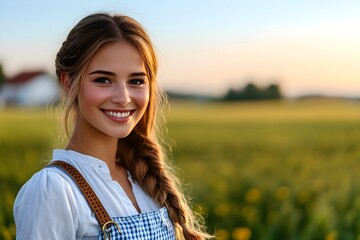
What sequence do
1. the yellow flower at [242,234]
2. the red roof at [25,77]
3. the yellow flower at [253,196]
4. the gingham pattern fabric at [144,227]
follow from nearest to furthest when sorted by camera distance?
the gingham pattern fabric at [144,227] < the yellow flower at [242,234] < the yellow flower at [253,196] < the red roof at [25,77]

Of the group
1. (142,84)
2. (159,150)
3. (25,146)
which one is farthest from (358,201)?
(25,146)

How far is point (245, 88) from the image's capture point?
23.0 feet

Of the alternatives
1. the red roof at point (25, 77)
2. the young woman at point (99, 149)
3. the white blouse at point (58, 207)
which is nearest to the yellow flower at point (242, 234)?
the young woman at point (99, 149)

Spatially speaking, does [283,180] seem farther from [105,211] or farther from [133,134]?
[105,211]

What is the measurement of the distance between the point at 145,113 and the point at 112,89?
22cm

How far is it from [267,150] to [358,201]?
1.96m

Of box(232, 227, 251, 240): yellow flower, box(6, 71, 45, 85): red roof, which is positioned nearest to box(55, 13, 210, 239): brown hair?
box(232, 227, 251, 240): yellow flower

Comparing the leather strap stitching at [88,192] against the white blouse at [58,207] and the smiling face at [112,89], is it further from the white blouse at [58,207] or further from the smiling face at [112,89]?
the smiling face at [112,89]

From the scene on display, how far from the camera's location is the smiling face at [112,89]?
6.25ft

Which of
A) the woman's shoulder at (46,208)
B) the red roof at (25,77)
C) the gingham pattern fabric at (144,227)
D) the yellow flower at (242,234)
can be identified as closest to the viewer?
the woman's shoulder at (46,208)

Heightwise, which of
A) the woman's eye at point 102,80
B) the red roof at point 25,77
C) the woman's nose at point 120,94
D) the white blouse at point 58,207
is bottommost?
the red roof at point 25,77

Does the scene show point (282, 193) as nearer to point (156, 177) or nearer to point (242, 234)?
point (242, 234)

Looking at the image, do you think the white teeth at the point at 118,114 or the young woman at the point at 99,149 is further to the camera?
the white teeth at the point at 118,114

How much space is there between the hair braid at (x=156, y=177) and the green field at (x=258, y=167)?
1.00ft
